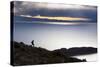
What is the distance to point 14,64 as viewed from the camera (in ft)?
6.98

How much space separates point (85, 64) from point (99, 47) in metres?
0.30

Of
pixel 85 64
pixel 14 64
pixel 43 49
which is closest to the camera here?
pixel 14 64

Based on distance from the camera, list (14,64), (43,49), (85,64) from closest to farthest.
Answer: (14,64)
(43,49)
(85,64)

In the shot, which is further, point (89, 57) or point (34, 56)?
point (89, 57)

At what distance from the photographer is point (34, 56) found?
87.4 inches

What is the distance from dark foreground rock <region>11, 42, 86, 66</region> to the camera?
2.14 meters

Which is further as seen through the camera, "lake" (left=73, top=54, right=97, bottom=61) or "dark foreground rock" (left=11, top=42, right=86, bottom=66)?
"lake" (left=73, top=54, right=97, bottom=61)

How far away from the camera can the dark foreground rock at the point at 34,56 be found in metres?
2.14

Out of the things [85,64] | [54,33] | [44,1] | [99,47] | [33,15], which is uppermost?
[44,1]

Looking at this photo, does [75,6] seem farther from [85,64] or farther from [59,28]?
[85,64]

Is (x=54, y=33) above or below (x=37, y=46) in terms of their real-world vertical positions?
above

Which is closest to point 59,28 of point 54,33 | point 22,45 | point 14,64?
point 54,33

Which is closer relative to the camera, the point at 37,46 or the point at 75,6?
the point at 37,46

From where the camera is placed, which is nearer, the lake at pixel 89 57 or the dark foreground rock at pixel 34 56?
the dark foreground rock at pixel 34 56
